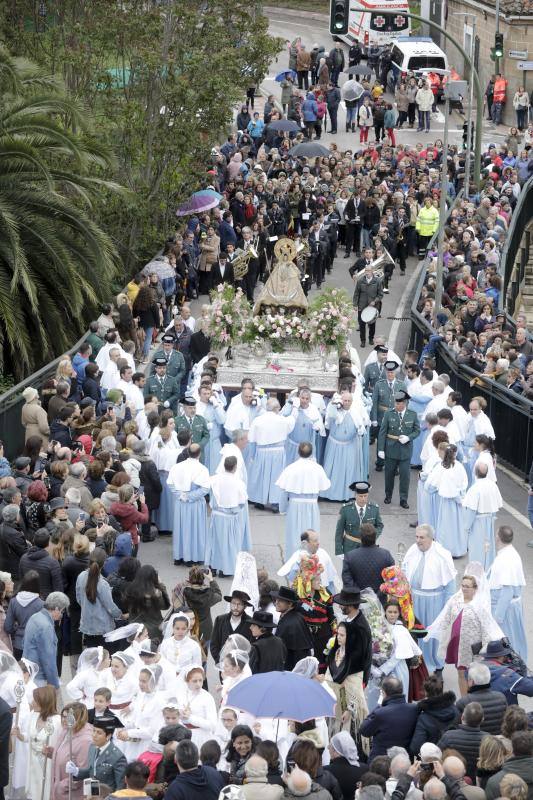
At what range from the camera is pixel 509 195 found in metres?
36.3

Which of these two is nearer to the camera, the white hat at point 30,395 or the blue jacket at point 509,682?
the blue jacket at point 509,682

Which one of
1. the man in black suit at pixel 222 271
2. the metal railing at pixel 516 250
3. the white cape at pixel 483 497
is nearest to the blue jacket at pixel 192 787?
the white cape at pixel 483 497

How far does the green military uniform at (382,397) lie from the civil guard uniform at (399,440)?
0.73 meters

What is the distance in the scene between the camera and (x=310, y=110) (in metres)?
44.0

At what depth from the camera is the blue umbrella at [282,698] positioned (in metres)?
11.7

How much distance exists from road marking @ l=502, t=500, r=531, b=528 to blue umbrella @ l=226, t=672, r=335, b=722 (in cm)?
897

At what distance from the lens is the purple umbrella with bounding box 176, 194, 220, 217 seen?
31.7 m

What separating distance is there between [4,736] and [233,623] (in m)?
2.50

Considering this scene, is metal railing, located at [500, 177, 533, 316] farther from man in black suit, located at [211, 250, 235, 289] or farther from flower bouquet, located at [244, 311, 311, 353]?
flower bouquet, located at [244, 311, 311, 353]

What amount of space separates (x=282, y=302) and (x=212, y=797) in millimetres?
13814

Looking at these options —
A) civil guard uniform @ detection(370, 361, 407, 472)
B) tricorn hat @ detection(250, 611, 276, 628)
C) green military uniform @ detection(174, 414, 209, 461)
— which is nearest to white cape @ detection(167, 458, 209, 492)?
Result: green military uniform @ detection(174, 414, 209, 461)

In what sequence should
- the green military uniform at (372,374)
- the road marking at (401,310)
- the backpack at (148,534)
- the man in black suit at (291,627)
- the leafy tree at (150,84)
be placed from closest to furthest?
the man in black suit at (291,627)
the backpack at (148,534)
the green military uniform at (372,374)
the road marking at (401,310)
the leafy tree at (150,84)

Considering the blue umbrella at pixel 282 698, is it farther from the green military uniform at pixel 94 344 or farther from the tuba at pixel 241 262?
the tuba at pixel 241 262

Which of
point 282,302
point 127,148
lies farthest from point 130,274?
point 282,302
